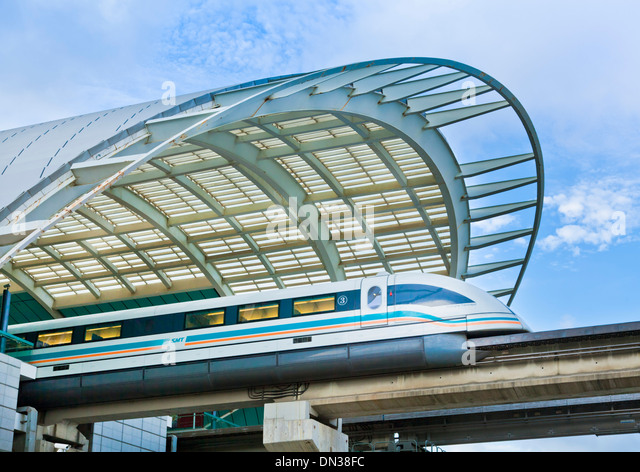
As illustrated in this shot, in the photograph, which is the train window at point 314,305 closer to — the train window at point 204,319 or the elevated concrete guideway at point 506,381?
the elevated concrete guideway at point 506,381

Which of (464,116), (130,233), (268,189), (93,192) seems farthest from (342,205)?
(93,192)

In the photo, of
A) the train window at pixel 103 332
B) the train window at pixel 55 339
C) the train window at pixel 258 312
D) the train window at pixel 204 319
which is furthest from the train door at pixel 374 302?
the train window at pixel 55 339

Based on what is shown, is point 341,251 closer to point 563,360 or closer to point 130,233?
point 130,233

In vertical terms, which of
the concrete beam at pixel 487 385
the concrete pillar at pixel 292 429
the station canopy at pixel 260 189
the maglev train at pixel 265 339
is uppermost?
the station canopy at pixel 260 189

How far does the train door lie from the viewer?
21.0 meters

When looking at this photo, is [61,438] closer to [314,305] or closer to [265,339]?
[265,339]

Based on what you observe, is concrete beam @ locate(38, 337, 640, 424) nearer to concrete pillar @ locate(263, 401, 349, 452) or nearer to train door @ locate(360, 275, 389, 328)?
concrete pillar @ locate(263, 401, 349, 452)

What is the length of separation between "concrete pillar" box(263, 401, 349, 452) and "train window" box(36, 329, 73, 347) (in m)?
6.79

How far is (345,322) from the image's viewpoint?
21.2 m

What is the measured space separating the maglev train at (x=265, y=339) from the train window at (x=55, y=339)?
0.12 feet

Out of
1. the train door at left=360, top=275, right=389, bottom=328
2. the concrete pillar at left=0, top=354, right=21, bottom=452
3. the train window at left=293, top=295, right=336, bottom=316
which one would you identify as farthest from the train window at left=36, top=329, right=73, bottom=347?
the train door at left=360, top=275, right=389, bottom=328

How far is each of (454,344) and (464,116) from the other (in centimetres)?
1411

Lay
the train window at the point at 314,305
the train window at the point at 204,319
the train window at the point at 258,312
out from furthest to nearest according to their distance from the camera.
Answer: the train window at the point at 204,319
the train window at the point at 258,312
the train window at the point at 314,305

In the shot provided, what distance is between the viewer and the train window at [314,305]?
21.7 meters
